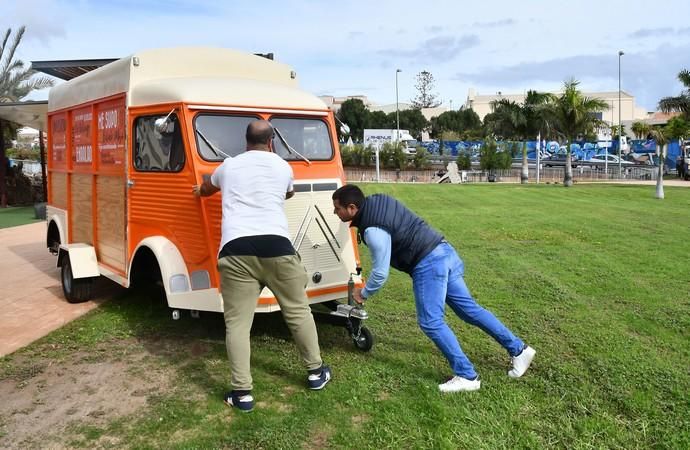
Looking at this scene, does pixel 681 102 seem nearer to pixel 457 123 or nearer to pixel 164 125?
pixel 164 125

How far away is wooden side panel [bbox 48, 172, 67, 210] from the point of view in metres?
7.96

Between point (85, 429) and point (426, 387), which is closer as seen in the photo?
point (85, 429)

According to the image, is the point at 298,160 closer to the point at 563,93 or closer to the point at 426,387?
the point at 426,387

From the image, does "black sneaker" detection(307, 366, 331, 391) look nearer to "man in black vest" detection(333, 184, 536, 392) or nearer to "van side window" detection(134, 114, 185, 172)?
"man in black vest" detection(333, 184, 536, 392)

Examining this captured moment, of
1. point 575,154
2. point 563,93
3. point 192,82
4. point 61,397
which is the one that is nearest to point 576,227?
point 192,82

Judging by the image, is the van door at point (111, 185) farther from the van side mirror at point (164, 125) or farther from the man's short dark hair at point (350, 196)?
the man's short dark hair at point (350, 196)

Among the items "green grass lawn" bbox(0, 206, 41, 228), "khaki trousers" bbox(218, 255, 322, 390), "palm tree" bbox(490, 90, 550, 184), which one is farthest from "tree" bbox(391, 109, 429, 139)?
"khaki trousers" bbox(218, 255, 322, 390)

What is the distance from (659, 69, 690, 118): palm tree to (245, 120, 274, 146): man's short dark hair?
2991cm

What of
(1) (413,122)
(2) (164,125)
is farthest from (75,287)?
(1) (413,122)

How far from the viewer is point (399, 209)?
14.9 ft

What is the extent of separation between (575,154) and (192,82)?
57.8 m

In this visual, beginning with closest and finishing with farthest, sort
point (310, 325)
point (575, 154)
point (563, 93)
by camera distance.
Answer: point (310, 325), point (563, 93), point (575, 154)

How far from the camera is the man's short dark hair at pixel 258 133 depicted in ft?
14.4

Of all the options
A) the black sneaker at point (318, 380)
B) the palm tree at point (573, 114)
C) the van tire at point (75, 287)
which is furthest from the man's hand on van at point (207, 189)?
the palm tree at point (573, 114)
